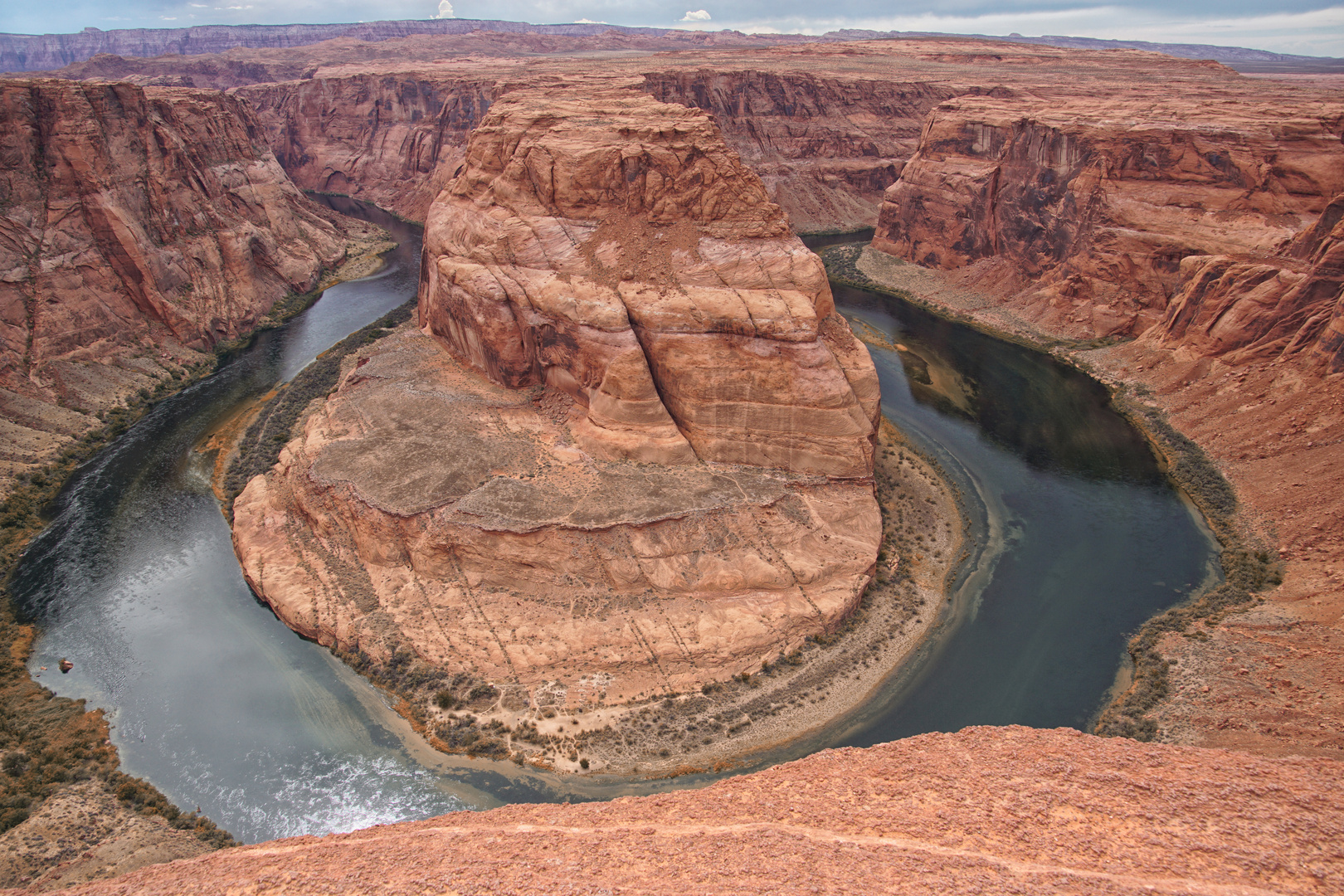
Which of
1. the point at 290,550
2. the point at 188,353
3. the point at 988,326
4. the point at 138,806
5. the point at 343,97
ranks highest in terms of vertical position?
the point at 343,97

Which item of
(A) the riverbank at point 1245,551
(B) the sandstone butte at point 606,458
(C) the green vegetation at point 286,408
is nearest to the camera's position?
(A) the riverbank at point 1245,551

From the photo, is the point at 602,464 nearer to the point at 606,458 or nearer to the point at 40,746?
the point at 606,458

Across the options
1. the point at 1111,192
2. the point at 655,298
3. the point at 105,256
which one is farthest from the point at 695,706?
the point at 1111,192

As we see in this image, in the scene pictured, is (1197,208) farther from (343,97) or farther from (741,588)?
(343,97)

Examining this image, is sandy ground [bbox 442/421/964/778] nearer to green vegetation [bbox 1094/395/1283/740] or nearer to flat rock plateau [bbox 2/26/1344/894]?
flat rock plateau [bbox 2/26/1344/894]

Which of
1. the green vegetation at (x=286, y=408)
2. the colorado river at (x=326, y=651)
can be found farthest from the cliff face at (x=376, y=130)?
the colorado river at (x=326, y=651)

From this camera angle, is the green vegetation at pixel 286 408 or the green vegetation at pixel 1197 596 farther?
the green vegetation at pixel 286 408

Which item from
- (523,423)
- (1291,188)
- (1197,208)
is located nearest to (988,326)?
(1197,208)

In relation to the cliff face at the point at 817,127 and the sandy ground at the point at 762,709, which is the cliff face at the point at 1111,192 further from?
the sandy ground at the point at 762,709
